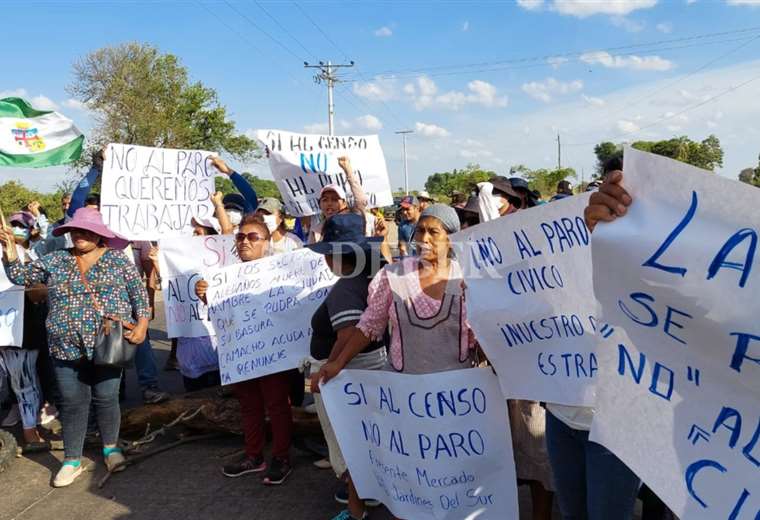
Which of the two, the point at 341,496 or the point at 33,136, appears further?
the point at 33,136

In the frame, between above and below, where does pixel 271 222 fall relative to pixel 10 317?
above

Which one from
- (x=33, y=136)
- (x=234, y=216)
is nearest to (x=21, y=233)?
(x=33, y=136)

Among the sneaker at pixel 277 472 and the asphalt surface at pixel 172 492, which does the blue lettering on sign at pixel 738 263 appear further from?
the sneaker at pixel 277 472

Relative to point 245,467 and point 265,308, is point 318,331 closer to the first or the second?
point 265,308

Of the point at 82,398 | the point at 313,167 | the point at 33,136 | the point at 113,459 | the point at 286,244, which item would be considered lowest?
the point at 113,459

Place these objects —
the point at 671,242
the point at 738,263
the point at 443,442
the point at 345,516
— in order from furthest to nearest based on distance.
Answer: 1. the point at 345,516
2. the point at 443,442
3. the point at 671,242
4. the point at 738,263

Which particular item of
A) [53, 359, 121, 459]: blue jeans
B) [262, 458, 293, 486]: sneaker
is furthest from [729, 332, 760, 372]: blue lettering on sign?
[53, 359, 121, 459]: blue jeans

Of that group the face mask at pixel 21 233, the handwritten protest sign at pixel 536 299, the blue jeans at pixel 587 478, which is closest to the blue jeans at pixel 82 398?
the face mask at pixel 21 233

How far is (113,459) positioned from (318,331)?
202 centimetres

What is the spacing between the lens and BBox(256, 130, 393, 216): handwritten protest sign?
543cm

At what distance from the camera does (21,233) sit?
520 centimetres

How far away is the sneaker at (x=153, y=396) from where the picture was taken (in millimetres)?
5172

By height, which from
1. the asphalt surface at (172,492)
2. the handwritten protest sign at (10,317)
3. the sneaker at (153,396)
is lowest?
the asphalt surface at (172,492)

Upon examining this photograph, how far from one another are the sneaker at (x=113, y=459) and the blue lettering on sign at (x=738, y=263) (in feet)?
12.9
